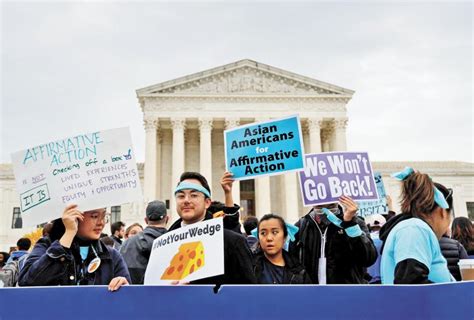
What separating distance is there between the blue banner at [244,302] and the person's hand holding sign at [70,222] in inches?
→ 18.1

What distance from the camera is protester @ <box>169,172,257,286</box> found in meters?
3.20

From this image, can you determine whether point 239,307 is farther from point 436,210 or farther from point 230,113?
point 230,113

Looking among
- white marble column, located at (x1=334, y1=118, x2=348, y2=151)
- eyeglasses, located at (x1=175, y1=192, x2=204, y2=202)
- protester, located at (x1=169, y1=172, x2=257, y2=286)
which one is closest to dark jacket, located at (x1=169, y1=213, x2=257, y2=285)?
protester, located at (x1=169, y1=172, x2=257, y2=286)

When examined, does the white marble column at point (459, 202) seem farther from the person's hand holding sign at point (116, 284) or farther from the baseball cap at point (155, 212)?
the person's hand holding sign at point (116, 284)

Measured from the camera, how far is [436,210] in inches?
122

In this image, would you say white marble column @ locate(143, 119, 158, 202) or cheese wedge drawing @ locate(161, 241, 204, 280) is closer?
cheese wedge drawing @ locate(161, 241, 204, 280)

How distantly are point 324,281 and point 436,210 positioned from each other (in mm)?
1488

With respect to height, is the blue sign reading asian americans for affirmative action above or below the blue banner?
above

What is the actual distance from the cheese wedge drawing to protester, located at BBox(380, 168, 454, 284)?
133 centimetres

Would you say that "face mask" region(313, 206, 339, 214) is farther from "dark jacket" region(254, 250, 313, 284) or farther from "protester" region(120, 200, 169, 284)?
"protester" region(120, 200, 169, 284)

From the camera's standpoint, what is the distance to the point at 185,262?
284cm

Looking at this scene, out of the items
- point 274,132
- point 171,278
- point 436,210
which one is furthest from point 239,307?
point 274,132

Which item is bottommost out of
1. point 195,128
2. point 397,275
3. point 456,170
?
point 397,275

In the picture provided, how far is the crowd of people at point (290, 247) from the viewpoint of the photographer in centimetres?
286
